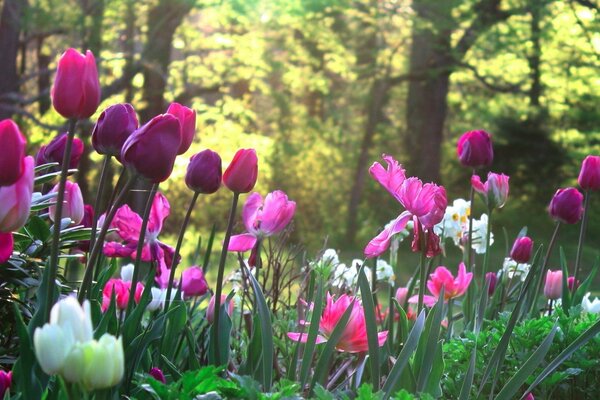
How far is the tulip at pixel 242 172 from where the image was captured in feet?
5.24

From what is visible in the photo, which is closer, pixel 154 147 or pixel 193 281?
pixel 154 147

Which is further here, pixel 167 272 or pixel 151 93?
pixel 151 93

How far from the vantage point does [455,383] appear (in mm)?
1804

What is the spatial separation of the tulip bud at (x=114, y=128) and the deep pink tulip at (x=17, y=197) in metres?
0.19

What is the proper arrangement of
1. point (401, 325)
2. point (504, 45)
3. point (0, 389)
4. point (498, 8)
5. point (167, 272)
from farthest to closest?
point (498, 8) < point (504, 45) < point (167, 272) < point (401, 325) < point (0, 389)

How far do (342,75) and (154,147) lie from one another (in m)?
13.6

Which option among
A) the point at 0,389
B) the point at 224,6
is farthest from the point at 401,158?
the point at 0,389

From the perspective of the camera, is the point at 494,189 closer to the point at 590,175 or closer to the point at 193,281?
the point at 590,175

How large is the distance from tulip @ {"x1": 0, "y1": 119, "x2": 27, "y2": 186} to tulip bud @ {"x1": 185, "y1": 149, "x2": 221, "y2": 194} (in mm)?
445

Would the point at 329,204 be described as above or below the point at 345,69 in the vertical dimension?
below

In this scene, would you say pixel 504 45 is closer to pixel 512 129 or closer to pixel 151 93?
pixel 512 129

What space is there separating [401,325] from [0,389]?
102 cm

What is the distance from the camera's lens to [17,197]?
1200mm

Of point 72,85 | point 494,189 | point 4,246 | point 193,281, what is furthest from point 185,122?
point 494,189
